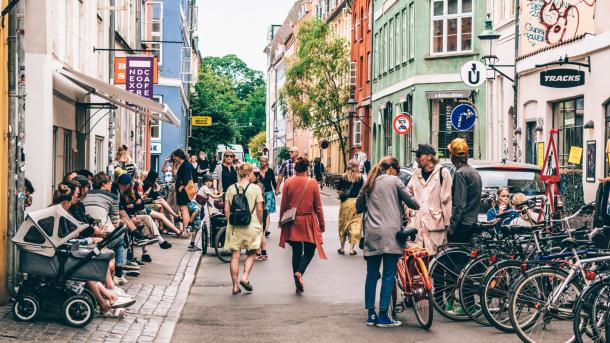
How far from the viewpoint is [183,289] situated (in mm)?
13883

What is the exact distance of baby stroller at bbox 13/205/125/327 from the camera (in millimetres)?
10414

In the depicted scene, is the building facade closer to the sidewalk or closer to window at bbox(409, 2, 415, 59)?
window at bbox(409, 2, 415, 59)

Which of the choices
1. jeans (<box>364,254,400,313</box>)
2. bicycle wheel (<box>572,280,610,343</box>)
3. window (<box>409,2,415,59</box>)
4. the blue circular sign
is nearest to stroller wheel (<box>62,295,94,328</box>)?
jeans (<box>364,254,400,313</box>)

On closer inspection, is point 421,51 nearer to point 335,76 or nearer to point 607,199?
point 335,76

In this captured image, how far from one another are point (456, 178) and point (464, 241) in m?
0.70

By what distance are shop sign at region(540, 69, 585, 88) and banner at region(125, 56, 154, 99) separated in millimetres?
9822

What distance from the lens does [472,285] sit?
426 inches

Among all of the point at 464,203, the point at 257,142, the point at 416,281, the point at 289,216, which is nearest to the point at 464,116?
the point at 289,216

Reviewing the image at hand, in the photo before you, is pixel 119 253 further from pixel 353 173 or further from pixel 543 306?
pixel 353 173

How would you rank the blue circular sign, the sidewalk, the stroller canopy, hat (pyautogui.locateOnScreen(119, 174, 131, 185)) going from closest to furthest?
the sidewalk, the stroller canopy, hat (pyautogui.locateOnScreen(119, 174, 131, 185)), the blue circular sign

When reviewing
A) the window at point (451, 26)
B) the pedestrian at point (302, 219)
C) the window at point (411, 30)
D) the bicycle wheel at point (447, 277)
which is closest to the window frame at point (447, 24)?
the window at point (451, 26)

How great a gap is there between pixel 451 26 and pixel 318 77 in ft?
64.4

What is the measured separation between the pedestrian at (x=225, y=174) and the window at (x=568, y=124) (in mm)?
9150

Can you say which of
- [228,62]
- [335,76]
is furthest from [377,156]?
[228,62]
